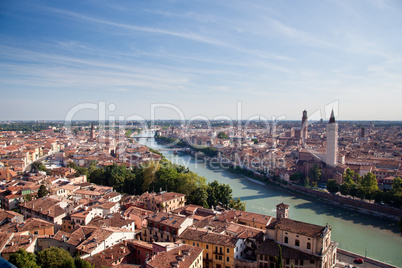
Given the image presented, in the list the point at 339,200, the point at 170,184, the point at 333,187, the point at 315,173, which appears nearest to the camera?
the point at 170,184

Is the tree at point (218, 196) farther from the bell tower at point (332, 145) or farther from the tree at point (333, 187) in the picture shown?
the bell tower at point (332, 145)

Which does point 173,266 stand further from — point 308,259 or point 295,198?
point 295,198

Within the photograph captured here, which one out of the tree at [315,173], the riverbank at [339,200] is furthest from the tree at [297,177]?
Answer: the tree at [315,173]

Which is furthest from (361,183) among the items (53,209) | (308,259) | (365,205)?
(53,209)

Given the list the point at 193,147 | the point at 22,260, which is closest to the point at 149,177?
the point at 22,260

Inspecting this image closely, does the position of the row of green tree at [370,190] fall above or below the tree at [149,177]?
below

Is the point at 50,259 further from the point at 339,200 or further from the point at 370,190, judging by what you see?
the point at 370,190
